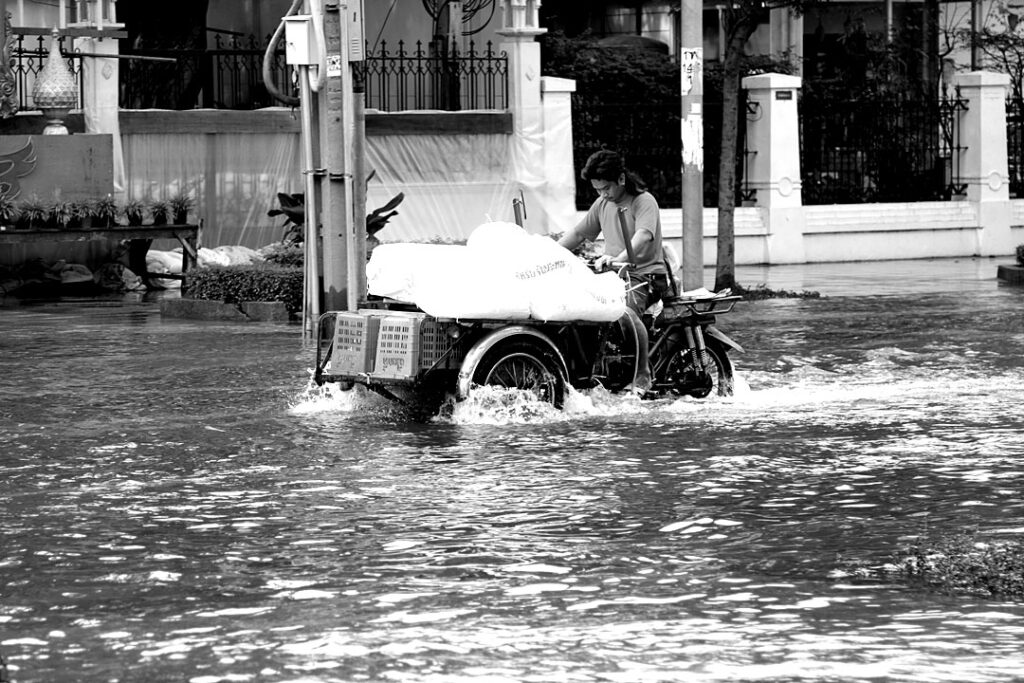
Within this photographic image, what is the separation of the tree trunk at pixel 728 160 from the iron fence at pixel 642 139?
17.7 feet

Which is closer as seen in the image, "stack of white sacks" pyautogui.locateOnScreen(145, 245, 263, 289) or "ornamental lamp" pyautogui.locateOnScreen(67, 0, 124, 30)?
"ornamental lamp" pyautogui.locateOnScreen(67, 0, 124, 30)

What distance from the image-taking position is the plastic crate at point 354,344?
10.9m

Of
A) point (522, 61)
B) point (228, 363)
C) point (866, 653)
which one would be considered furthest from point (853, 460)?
point (522, 61)

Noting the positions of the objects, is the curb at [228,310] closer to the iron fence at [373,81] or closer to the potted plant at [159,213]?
the potted plant at [159,213]

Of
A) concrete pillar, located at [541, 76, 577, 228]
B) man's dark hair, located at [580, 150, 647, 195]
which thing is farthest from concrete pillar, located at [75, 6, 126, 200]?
man's dark hair, located at [580, 150, 647, 195]

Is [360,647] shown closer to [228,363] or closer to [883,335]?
[228,363]

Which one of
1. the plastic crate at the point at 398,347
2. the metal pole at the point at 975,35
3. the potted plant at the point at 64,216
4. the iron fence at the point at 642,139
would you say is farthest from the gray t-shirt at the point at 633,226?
the metal pole at the point at 975,35

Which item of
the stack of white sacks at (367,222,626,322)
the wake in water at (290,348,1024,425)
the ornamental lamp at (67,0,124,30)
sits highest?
the ornamental lamp at (67,0,124,30)

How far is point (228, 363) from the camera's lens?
14.5m

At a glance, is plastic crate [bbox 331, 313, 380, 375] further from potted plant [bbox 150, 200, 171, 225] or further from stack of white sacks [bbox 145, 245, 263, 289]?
stack of white sacks [bbox 145, 245, 263, 289]

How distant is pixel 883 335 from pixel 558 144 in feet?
33.4

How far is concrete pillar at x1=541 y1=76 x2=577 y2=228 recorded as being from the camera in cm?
2578

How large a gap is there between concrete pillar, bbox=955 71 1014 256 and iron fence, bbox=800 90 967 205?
0.61ft

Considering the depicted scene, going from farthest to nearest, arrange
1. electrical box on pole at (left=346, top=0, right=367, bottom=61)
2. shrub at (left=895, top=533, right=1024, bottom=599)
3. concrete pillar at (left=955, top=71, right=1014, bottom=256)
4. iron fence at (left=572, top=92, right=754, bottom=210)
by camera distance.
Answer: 1. concrete pillar at (left=955, top=71, right=1014, bottom=256)
2. iron fence at (left=572, top=92, right=754, bottom=210)
3. electrical box on pole at (left=346, top=0, right=367, bottom=61)
4. shrub at (left=895, top=533, right=1024, bottom=599)
